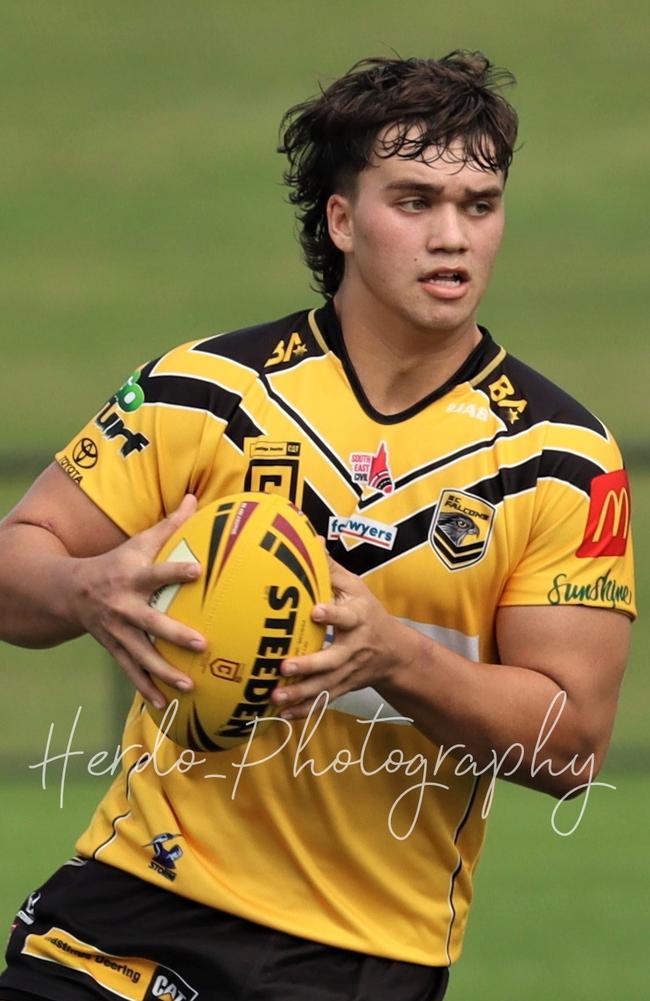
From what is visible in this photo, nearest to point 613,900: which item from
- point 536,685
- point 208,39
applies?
point 536,685

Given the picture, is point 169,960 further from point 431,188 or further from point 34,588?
point 431,188

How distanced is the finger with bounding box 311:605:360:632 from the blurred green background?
6.14 meters

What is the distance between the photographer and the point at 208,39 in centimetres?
1862

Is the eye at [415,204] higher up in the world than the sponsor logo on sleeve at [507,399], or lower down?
higher up

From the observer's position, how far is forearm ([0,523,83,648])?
14.6ft

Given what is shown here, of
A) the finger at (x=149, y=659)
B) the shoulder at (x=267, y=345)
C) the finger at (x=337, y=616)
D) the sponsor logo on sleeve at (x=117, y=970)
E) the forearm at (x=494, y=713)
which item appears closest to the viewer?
the finger at (x=337, y=616)

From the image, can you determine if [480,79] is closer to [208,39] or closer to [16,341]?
[16,341]

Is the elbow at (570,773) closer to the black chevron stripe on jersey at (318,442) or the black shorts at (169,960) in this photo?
the black shorts at (169,960)

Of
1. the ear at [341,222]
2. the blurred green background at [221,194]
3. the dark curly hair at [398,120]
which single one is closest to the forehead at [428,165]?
the dark curly hair at [398,120]

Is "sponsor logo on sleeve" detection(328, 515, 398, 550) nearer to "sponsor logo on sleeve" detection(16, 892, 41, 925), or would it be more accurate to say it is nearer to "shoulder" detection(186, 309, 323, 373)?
"shoulder" detection(186, 309, 323, 373)

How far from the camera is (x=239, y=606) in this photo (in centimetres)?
417

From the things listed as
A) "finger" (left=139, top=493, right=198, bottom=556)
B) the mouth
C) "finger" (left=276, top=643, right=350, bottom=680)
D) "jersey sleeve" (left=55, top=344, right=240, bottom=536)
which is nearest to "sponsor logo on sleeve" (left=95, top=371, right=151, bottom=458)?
"jersey sleeve" (left=55, top=344, right=240, bottom=536)

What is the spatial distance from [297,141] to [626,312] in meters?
10.6

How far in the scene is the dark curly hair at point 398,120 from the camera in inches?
185
